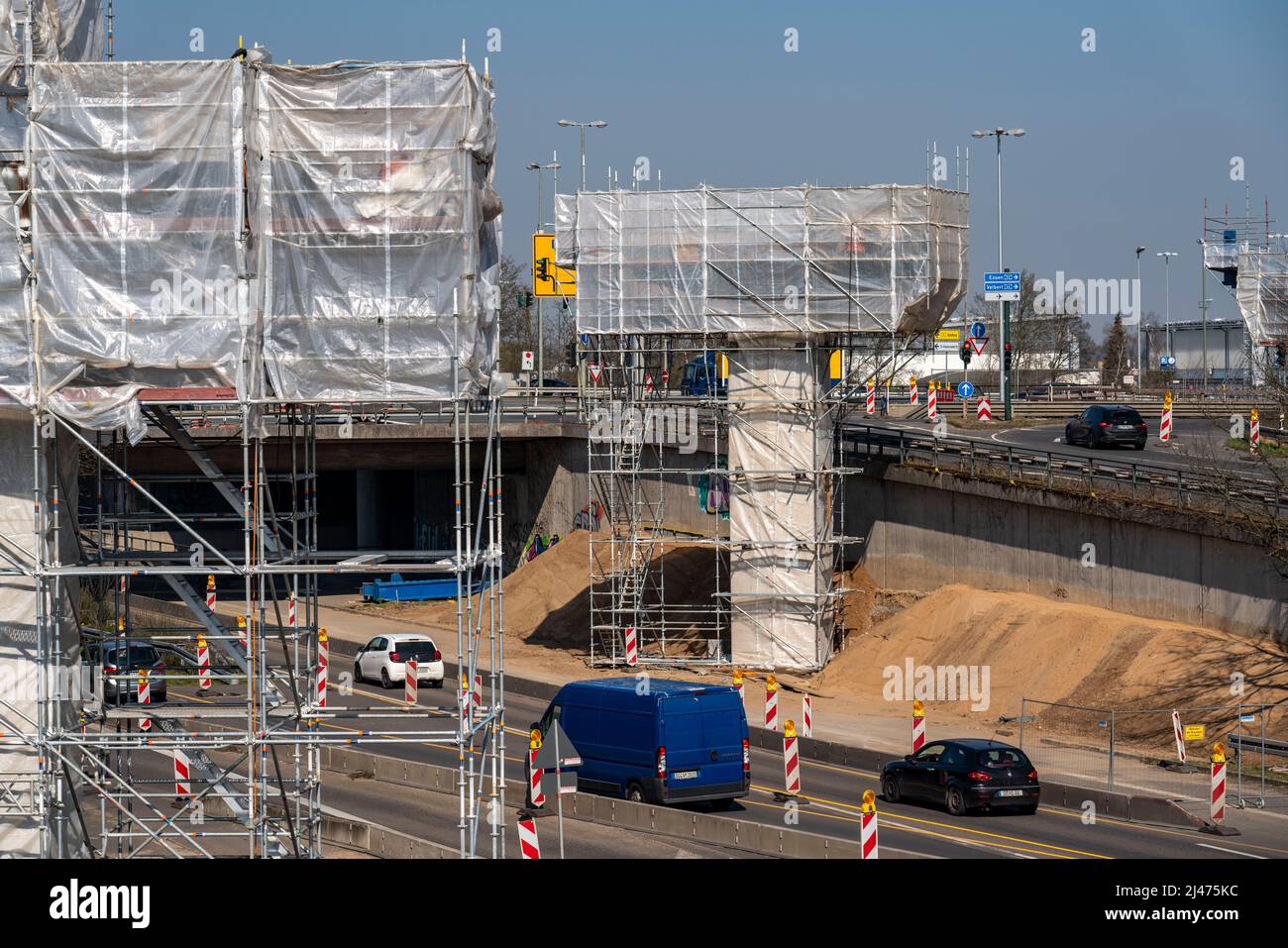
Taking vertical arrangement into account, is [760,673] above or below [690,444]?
below

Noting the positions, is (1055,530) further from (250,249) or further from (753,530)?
(250,249)

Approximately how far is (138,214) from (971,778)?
13762 millimetres

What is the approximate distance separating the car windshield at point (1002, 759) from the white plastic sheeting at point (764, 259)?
43.4ft

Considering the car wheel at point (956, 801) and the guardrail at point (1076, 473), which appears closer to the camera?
the car wheel at point (956, 801)

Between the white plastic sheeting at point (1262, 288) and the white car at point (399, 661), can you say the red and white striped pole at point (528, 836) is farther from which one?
the white plastic sheeting at point (1262, 288)

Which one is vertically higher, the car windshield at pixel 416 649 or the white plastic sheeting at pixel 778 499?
A: the white plastic sheeting at pixel 778 499

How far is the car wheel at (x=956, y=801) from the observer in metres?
23.4

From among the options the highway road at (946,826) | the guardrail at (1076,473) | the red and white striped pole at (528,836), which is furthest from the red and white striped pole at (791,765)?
the guardrail at (1076,473)

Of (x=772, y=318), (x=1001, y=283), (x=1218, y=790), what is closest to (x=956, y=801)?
(x=1218, y=790)

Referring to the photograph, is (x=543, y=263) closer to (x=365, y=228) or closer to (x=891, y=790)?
(x=891, y=790)

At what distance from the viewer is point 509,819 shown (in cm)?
2280

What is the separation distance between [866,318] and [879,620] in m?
7.42
